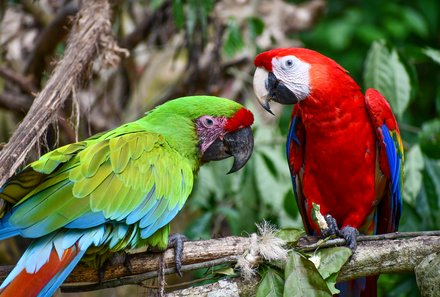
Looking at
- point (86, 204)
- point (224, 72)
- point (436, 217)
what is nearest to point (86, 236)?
point (86, 204)

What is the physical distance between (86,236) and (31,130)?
Result: 1.35 ft

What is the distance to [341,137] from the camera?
2.33 meters

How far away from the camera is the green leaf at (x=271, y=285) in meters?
1.74

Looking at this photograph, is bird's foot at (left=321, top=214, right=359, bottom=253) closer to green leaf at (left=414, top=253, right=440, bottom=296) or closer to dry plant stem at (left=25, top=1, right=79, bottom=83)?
green leaf at (left=414, top=253, right=440, bottom=296)

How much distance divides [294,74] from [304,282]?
86cm

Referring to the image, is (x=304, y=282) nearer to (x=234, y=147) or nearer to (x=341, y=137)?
(x=234, y=147)

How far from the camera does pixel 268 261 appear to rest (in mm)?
1792

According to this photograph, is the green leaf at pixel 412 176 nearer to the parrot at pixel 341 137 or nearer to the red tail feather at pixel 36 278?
the parrot at pixel 341 137

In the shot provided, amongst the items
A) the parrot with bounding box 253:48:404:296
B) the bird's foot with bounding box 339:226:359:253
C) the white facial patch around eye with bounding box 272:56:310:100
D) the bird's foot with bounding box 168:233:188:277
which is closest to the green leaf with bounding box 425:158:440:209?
the parrot with bounding box 253:48:404:296

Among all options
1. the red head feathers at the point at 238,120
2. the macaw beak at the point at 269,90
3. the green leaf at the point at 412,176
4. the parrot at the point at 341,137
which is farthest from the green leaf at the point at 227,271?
the green leaf at the point at 412,176

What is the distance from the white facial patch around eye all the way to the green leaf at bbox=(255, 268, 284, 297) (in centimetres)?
77

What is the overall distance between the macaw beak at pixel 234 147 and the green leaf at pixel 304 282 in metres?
0.51

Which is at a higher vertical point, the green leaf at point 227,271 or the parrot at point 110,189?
the parrot at point 110,189

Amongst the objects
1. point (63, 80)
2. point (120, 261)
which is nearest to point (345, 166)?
point (120, 261)
